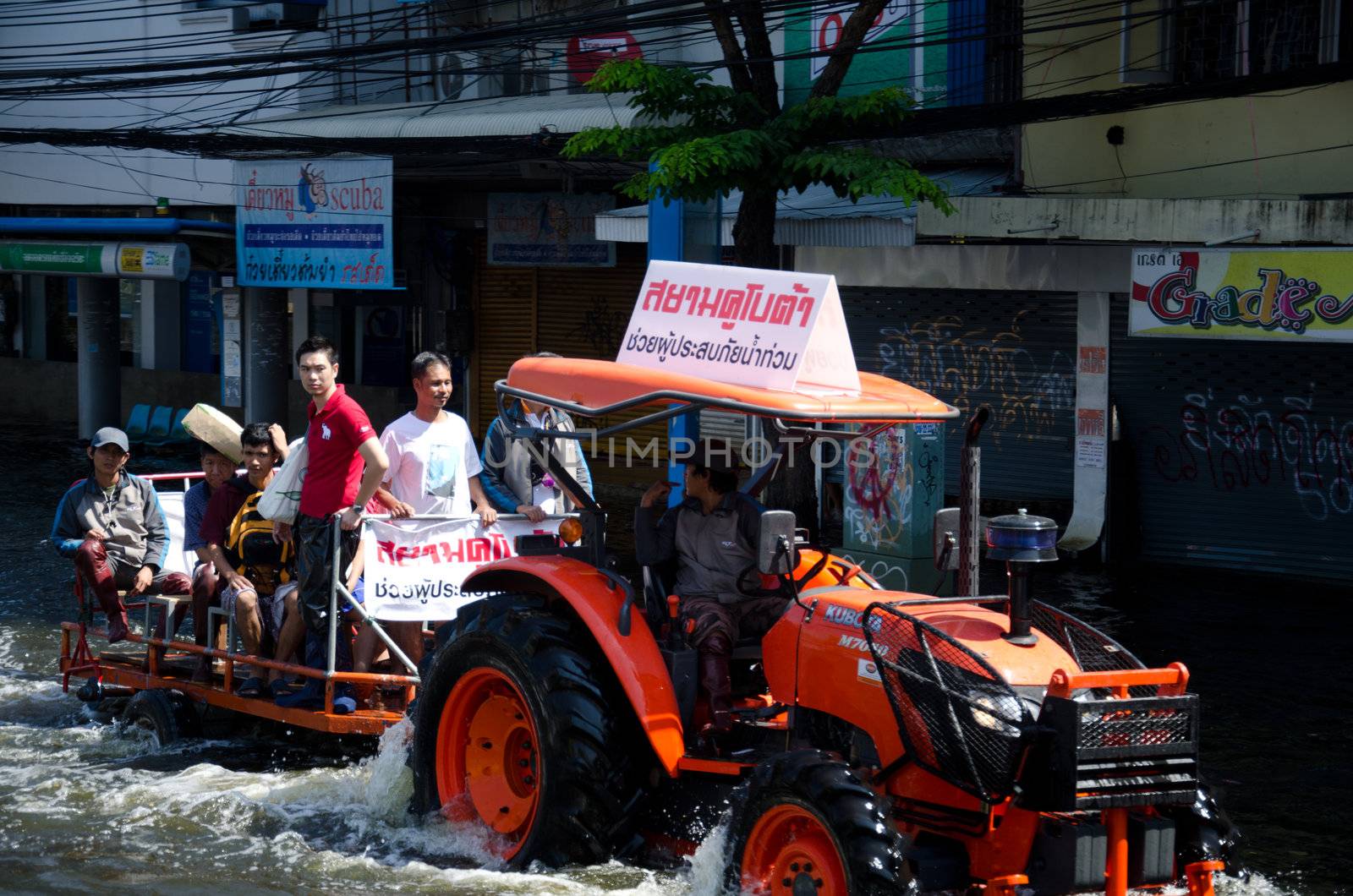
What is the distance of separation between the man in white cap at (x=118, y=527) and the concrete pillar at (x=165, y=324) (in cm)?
1813

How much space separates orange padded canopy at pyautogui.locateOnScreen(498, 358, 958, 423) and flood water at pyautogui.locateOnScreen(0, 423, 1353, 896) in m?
1.48

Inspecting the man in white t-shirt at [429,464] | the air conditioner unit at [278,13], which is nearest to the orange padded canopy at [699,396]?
the man in white t-shirt at [429,464]

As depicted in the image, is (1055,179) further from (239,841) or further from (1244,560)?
(239,841)

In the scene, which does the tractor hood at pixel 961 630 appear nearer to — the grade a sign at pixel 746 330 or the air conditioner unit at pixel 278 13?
the grade a sign at pixel 746 330

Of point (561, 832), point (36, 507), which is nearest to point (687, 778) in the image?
point (561, 832)

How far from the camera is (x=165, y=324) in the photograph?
1063 inches

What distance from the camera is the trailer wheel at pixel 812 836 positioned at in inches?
191

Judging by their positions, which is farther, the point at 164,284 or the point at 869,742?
the point at 164,284

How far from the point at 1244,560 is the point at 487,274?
37.1 ft

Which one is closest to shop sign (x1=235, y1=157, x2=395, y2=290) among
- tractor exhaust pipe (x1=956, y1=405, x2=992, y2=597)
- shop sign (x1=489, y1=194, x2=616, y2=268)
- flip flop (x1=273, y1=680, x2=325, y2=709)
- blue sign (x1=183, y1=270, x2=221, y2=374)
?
shop sign (x1=489, y1=194, x2=616, y2=268)

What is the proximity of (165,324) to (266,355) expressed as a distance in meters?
5.42

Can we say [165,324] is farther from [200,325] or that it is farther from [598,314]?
[598,314]

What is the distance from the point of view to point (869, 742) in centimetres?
559

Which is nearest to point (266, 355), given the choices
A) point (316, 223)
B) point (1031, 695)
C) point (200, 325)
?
point (316, 223)
